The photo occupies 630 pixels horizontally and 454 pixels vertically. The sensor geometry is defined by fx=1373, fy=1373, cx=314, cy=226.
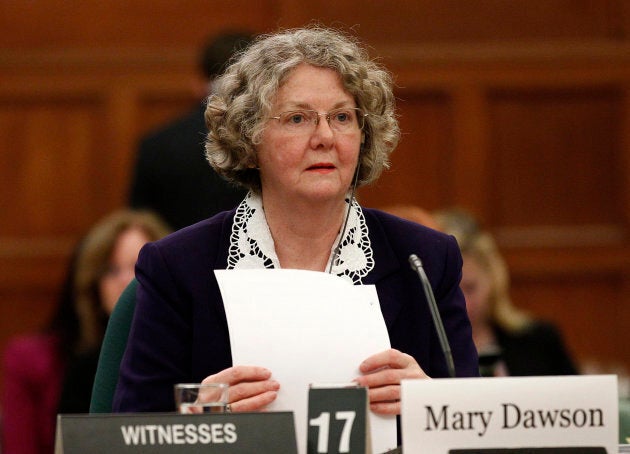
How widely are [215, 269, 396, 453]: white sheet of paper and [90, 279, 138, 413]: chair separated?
359 millimetres

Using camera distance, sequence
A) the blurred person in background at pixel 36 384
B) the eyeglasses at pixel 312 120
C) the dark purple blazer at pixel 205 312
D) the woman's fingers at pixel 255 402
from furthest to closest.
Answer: the blurred person in background at pixel 36 384 < the eyeglasses at pixel 312 120 < the dark purple blazer at pixel 205 312 < the woman's fingers at pixel 255 402

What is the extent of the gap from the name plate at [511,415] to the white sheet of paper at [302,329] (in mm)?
438

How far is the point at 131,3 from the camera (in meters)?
6.45

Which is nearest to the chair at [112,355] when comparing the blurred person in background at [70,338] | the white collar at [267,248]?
the white collar at [267,248]

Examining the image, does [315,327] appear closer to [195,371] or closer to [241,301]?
[241,301]

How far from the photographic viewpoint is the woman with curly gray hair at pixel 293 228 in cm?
293

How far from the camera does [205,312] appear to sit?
116 inches

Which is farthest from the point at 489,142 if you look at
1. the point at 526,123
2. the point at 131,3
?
the point at 131,3

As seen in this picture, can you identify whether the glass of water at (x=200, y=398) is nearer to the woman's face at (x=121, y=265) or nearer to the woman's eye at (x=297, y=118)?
the woman's eye at (x=297, y=118)

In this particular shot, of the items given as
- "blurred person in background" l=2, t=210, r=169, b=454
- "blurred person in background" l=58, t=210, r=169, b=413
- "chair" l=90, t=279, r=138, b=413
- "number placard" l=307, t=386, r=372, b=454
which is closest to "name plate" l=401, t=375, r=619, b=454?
"number placard" l=307, t=386, r=372, b=454

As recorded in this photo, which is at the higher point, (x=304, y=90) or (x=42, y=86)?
(x=42, y=86)

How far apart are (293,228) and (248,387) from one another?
0.74m

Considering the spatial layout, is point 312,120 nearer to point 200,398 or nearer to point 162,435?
point 200,398

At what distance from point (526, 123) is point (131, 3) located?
6.49 ft
